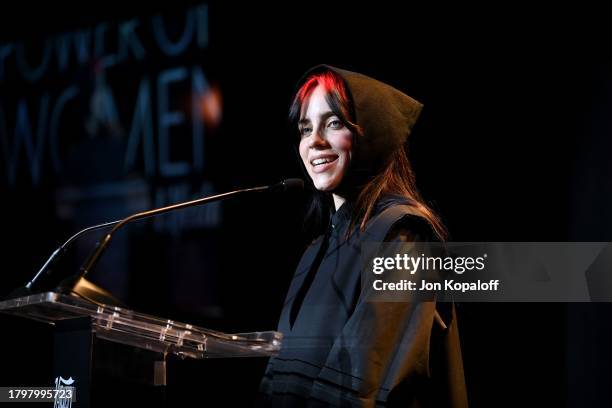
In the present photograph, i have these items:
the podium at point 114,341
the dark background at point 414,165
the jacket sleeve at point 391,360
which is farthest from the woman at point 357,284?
the dark background at point 414,165

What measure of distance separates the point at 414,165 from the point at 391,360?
105 cm

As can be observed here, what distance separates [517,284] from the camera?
2170mm

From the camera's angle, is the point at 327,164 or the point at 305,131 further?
the point at 305,131

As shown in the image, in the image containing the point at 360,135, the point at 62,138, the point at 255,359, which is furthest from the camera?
the point at 62,138

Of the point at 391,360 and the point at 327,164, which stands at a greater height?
the point at 327,164

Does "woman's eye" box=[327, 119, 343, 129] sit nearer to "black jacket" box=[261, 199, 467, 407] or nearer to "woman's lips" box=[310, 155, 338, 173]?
"woman's lips" box=[310, 155, 338, 173]

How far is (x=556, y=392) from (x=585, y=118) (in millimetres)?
818

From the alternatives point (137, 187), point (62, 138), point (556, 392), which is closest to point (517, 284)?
point (556, 392)

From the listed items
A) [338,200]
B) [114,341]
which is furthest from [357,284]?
[114,341]

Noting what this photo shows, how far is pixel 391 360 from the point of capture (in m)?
1.61

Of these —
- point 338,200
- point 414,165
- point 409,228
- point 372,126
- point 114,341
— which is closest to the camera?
point 114,341

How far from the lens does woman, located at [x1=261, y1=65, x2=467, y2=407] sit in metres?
1.60

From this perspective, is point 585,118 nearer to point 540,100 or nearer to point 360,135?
point 540,100

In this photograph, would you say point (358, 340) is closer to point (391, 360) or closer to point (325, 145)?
point (391, 360)
